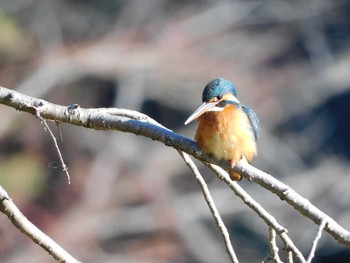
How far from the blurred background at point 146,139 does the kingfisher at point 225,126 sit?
6381 mm

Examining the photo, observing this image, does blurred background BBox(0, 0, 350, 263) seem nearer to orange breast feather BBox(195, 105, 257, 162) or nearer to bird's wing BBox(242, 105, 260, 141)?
bird's wing BBox(242, 105, 260, 141)

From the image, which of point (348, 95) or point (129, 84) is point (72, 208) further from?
point (348, 95)

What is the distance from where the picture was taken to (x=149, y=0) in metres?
11.2

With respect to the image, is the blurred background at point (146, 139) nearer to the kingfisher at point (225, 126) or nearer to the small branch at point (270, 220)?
→ the kingfisher at point (225, 126)

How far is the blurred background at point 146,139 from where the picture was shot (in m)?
10.1

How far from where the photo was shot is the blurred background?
10.1 meters

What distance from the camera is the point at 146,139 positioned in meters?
10.4

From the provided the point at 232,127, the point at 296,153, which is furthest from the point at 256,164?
the point at 232,127

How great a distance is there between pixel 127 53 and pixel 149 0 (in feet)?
3.38


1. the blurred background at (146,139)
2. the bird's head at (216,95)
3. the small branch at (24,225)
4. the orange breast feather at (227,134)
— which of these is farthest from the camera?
the blurred background at (146,139)

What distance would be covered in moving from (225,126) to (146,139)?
22.8 feet

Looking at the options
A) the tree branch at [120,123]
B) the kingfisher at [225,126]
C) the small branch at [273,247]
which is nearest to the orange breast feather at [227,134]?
the kingfisher at [225,126]

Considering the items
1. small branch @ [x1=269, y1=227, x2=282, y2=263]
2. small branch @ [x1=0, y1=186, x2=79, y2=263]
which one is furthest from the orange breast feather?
small branch @ [x1=0, y1=186, x2=79, y2=263]

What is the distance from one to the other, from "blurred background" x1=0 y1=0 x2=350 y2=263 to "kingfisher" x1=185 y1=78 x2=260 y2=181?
6381mm
